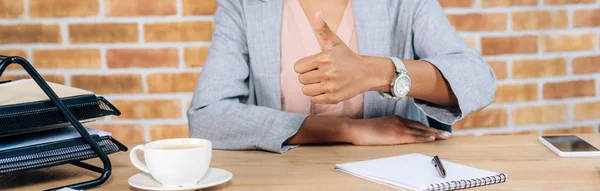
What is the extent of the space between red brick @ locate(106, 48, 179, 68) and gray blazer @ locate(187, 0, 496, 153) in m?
0.39

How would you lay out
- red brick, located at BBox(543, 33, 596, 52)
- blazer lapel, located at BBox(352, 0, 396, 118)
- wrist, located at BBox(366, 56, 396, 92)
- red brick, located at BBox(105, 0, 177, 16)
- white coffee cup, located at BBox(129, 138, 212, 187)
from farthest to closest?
red brick, located at BBox(543, 33, 596, 52) → red brick, located at BBox(105, 0, 177, 16) → blazer lapel, located at BBox(352, 0, 396, 118) → wrist, located at BBox(366, 56, 396, 92) → white coffee cup, located at BBox(129, 138, 212, 187)

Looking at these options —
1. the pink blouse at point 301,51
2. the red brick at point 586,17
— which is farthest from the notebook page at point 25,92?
the red brick at point 586,17

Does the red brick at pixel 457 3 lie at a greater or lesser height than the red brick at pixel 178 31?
greater

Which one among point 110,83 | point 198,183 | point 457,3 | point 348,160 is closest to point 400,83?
point 348,160

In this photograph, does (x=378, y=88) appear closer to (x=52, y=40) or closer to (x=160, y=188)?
(x=160, y=188)

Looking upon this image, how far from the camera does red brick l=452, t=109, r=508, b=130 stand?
2.06m

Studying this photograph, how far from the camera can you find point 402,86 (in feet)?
4.01

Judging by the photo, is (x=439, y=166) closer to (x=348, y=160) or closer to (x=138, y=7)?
(x=348, y=160)

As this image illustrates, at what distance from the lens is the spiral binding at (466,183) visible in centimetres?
85

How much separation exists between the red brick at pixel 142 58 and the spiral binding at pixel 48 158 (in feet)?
3.36

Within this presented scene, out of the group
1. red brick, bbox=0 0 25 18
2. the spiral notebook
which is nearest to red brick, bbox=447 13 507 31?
the spiral notebook

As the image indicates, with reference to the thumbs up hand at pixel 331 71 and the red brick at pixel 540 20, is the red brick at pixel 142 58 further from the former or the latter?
the red brick at pixel 540 20

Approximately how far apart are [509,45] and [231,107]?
1018mm

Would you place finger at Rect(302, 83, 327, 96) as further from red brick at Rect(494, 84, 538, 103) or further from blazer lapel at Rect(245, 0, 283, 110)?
red brick at Rect(494, 84, 538, 103)
